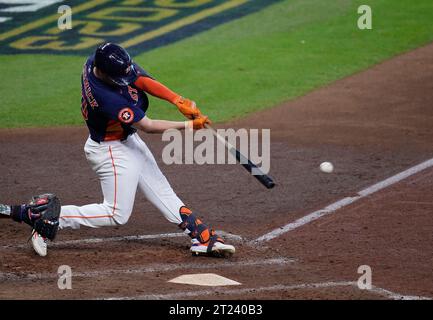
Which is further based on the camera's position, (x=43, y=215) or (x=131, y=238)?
(x=131, y=238)

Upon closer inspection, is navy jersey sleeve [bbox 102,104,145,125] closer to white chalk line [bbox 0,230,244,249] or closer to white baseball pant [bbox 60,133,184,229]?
white baseball pant [bbox 60,133,184,229]

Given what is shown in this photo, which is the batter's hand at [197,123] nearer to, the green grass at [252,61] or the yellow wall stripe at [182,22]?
the green grass at [252,61]

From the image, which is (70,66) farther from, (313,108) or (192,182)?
(192,182)

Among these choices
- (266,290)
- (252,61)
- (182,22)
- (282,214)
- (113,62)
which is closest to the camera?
(266,290)

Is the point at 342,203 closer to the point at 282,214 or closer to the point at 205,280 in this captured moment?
the point at 282,214

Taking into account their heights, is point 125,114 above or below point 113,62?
below

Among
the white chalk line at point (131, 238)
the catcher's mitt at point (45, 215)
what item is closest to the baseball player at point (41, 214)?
the catcher's mitt at point (45, 215)

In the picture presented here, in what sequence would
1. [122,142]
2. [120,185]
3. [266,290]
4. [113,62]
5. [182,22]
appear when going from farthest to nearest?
[182,22]
[122,142]
[120,185]
[113,62]
[266,290]

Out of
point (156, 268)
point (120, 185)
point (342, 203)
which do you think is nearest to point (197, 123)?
point (120, 185)

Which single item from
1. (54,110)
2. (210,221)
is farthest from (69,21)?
(210,221)
